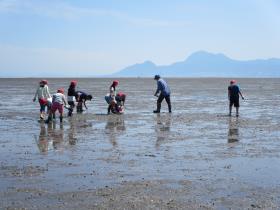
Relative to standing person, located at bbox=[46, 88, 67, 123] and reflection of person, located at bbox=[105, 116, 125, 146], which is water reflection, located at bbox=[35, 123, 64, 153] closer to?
standing person, located at bbox=[46, 88, 67, 123]

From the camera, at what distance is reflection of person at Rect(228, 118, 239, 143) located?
1448 centimetres

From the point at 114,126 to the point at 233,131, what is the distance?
4.22 metres

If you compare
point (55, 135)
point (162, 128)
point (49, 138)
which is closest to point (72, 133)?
point (55, 135)

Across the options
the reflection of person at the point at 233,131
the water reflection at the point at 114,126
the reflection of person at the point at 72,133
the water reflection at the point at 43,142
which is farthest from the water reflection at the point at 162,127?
the water reflection at the point at 43,142

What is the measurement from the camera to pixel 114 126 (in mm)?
17953

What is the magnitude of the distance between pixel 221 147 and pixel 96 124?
6.84 metres

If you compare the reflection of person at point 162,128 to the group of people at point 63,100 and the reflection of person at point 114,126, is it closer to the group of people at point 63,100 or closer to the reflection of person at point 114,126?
the reflection of person at point 114,126

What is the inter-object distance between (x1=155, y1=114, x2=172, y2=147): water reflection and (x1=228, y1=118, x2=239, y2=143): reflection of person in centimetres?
186

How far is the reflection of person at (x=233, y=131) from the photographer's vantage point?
570 inches

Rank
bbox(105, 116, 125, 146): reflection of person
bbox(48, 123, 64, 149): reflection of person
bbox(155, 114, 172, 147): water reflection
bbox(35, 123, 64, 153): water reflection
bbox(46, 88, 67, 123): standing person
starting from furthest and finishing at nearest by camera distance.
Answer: bbox(46, 88, 67, 123): standing person, bbox(105, 116, 125, 146): reflection of person, bbox(155, 114, 172, 147): water reflection, bbox(48, 123, 64, 149): reflection of person, bbox(35, 123, 64, 153): water reflection

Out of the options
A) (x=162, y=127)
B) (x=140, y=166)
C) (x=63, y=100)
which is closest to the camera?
(x=140, y=166)

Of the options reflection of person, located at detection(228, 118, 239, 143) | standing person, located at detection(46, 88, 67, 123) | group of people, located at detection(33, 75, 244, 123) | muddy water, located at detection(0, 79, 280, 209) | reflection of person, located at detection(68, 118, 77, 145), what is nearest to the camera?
muddy water, located at detection(0, 79, 280, 209)

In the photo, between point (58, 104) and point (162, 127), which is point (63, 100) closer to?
point (58, 104)

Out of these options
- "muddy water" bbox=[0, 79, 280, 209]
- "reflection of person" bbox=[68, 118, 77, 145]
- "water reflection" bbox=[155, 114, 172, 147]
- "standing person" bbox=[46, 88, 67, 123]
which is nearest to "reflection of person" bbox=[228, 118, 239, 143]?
"muddy water" bbox=[0, 79, 280, 209]
